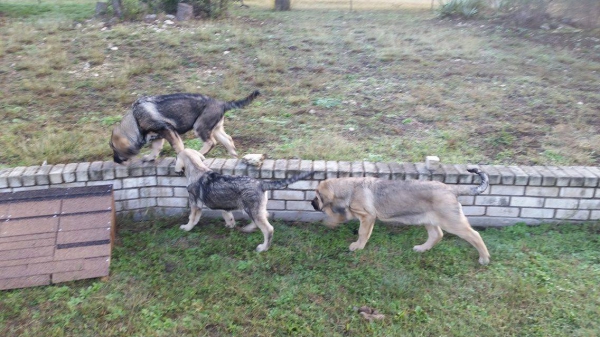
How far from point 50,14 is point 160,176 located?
395 inches

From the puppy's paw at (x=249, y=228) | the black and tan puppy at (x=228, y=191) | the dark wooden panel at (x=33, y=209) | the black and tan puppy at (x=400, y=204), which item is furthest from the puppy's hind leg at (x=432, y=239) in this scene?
the dark wooden panel at (x=33, y=209)

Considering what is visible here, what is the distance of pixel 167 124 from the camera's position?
570 centimetres

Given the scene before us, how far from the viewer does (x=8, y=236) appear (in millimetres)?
4559

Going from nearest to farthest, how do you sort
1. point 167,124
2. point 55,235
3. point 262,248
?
point 55,235
point 262,248
point 167,124

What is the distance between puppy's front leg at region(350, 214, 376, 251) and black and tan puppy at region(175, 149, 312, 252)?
72 centimetres

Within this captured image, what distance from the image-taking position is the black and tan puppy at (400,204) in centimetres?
455

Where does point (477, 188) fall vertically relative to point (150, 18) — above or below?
below

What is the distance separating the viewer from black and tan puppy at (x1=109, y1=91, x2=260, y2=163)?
216 inches

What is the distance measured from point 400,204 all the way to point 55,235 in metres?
3.28

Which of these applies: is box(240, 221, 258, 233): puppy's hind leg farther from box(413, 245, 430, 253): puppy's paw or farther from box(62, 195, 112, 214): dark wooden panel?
box(413, 245, 430, 253): puppy's paw

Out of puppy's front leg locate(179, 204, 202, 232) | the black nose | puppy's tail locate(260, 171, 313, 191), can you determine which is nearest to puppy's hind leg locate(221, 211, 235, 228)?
puppy's front leg locate(179, 204, 202, 232)

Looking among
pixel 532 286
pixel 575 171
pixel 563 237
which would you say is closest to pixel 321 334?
pixel 532 286

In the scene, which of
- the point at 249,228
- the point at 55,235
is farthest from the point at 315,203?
the point at 55,235

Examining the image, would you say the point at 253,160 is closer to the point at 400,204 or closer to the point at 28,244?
the point at 400,204
